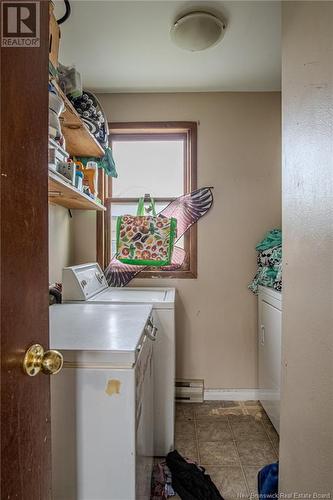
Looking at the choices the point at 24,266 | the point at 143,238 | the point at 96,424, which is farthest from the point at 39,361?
the point at 143,238

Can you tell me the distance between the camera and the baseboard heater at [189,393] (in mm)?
2381

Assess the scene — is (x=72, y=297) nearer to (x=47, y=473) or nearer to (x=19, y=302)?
(x=47, y=473)

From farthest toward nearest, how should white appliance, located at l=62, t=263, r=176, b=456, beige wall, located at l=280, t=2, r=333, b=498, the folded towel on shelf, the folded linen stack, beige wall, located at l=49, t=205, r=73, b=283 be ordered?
1. the folded towel on shelf
2. the folded linen stack
3. beige wall, located at l=49, t=205, r=73, b=283
4. white appliance, located at l=62, t=263, r=176, b=456
5. beige wall, located at l=280, t=2, r=333, b=498

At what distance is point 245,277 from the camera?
95.7 inches

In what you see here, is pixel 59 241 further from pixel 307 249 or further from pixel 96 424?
pixel 307 249

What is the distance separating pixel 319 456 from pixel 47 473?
2.60ft

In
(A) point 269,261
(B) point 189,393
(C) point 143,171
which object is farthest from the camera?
(C) point 143,171

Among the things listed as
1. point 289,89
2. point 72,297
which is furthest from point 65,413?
point 289,89

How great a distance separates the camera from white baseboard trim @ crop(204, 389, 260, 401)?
2.40 meters

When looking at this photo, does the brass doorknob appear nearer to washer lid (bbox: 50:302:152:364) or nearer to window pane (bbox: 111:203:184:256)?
washer lid (bbox: 50:302:152:364)

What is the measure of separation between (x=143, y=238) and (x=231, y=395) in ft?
4.93

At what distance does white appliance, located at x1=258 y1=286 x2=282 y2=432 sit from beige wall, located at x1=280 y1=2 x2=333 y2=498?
70 centimetres

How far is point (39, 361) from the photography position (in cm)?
63

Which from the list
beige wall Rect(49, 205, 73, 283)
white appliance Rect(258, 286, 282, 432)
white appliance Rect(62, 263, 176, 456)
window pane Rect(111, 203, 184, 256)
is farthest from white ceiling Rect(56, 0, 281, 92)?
white appliance Rect(258, 286, 282, 432)
